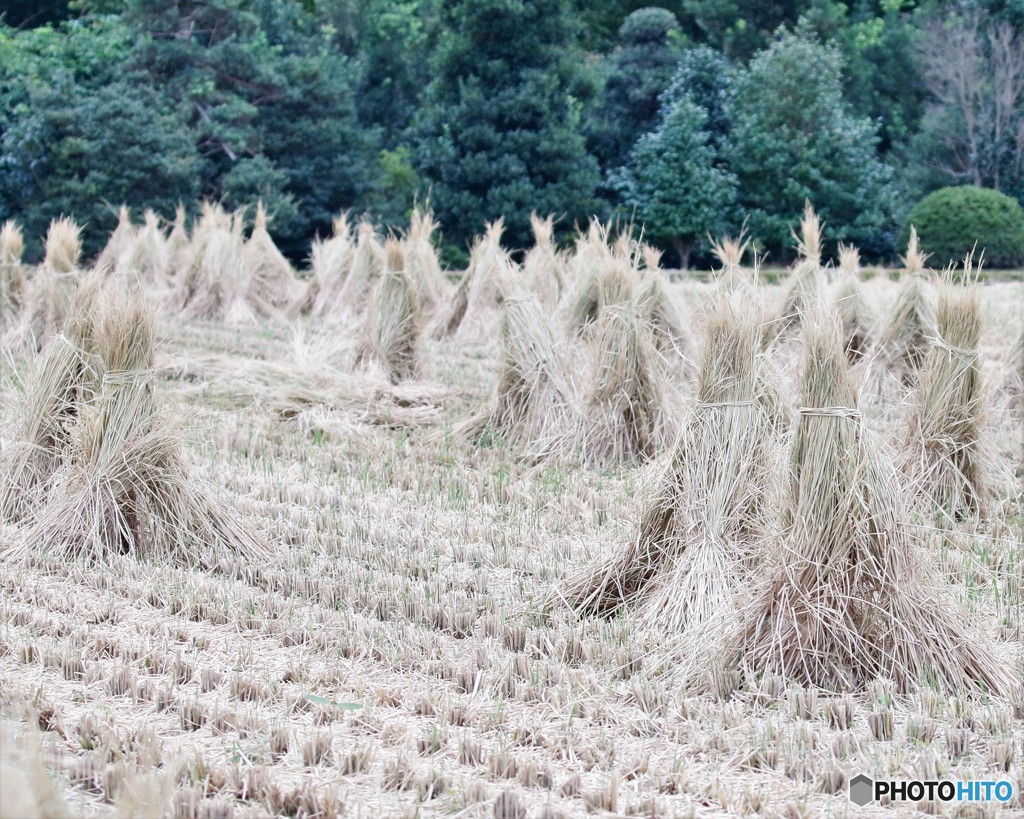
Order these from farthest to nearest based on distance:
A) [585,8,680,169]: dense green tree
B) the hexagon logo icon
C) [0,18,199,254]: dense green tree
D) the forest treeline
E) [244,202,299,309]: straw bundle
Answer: [585,8,680,169]: dense green tree < the forest treeline < [0,18,199,254]: dense green tree < [244,202,299,309]: straw bundle < the hexagon logo icon

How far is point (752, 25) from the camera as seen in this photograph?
26.5m

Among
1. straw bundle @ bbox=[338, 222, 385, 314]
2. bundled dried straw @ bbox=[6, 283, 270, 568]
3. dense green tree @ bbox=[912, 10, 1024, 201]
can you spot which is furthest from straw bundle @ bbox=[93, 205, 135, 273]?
dense green tree @ bbox=[912, 10, 1024, 201]

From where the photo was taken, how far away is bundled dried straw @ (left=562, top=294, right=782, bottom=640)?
3.67 meters

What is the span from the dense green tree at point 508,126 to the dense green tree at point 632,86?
1727 millimetres

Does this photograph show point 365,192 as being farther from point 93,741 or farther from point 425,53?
point 93,741

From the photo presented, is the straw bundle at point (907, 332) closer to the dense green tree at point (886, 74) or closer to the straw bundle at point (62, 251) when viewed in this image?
the straw bundle at point (62, 251)

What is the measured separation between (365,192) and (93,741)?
2082 centimetres

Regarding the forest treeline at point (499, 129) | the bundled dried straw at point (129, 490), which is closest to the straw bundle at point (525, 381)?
the bundled dried straw at point (129, 490)

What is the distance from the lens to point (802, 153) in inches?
848

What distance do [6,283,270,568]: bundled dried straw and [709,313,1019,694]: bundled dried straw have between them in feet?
6.50

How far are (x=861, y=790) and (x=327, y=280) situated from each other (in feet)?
33.5

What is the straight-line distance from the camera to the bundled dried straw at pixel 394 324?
8055 mm

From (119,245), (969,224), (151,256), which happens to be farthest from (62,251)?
(969,224)

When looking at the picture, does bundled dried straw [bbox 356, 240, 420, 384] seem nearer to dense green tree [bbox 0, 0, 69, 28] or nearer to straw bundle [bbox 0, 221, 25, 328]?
straw bundle [bbox 0, 221, 25, 328]
